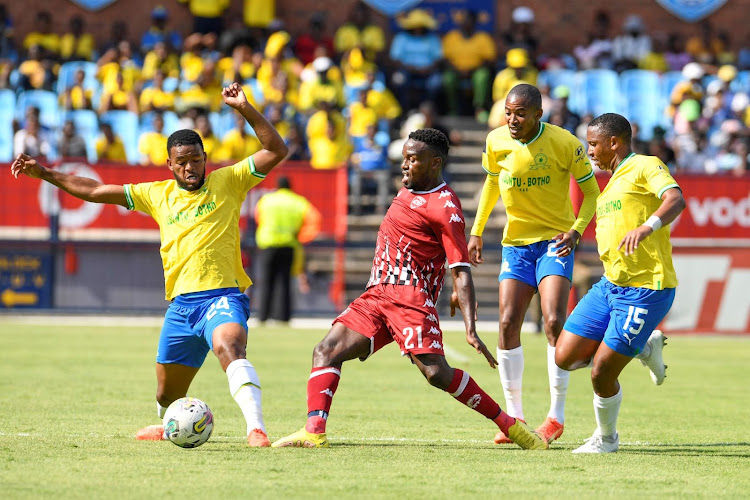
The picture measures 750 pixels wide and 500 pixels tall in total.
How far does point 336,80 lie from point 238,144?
299 centimetres

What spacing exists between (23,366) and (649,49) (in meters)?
16.8

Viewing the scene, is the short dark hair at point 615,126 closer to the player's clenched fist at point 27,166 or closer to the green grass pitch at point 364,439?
the green grass pitch at point 364,439

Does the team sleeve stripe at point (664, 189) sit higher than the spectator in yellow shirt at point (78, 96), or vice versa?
the spectator in yellow shirt at point (78, 96)

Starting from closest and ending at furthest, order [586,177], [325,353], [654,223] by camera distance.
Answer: [654,223], [325,353], [586,177]

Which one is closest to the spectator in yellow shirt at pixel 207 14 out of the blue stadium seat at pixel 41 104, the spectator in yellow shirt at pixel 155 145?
the blue stadium seat at pixel 41 104

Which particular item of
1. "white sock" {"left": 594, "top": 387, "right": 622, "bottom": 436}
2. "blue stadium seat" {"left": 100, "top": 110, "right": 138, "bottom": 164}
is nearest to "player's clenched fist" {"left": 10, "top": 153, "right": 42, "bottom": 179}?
"white sock" {"left": 594, "top": 387, "right": 622, "bottom": 436}

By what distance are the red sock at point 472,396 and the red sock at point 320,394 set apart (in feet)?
2.50

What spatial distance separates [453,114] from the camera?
79.8 ft

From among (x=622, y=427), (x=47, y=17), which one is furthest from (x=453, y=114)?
(x=622, y=427)

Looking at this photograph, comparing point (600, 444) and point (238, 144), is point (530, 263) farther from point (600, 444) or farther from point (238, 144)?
point (238, 144)

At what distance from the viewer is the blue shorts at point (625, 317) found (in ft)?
25.5

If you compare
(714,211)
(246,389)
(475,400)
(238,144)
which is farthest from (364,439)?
(238,144)

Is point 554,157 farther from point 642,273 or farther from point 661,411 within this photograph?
point 661,411

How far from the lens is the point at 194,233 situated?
26.8 ft
